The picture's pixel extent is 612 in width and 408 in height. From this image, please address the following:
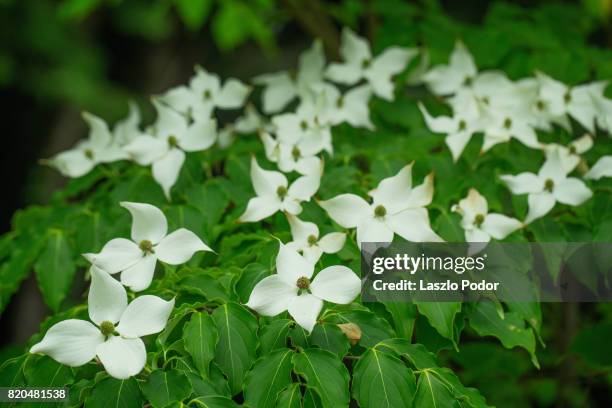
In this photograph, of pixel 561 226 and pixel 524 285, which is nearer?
pixel 524 285

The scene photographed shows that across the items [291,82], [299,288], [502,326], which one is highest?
[291,82]

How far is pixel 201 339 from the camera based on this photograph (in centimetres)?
104

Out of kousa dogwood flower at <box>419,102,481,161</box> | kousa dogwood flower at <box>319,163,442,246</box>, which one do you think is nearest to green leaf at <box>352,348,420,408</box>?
kousa dogwood flower at <box>319,163,442,246</box>

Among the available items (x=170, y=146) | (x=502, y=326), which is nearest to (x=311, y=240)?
(x=502, y=326)

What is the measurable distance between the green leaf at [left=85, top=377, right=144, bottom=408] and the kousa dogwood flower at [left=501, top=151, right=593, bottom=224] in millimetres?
757

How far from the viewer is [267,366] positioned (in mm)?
1024

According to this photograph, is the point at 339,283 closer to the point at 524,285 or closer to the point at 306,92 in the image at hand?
the point at 524,285

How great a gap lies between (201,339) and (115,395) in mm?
136

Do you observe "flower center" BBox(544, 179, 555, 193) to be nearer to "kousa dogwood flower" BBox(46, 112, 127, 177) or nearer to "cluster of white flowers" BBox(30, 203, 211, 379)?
"cluster of white flowers" BBox(30, 203, 211, 379)

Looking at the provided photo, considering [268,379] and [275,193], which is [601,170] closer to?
[275,193]

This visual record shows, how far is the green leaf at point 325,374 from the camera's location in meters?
Result: 0.99

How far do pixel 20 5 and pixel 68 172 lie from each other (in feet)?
9.29

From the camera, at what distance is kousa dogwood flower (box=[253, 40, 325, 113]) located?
74.7 inches

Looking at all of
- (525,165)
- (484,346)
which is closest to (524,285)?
(525,165)
